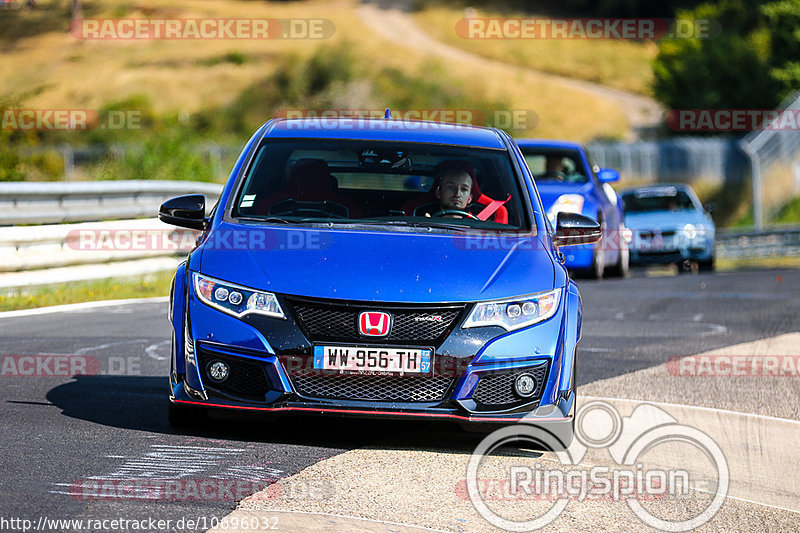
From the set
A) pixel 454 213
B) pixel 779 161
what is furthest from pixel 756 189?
pixel 454 213

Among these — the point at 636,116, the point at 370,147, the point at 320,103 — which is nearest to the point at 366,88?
the point at 320,103

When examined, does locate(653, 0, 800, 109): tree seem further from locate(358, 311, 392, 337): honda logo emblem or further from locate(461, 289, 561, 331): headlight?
locate(358, 311, 392, 337): honda logo emblem

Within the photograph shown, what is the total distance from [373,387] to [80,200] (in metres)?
10.1

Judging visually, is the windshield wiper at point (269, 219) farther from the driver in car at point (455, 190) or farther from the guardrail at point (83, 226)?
the guardrail at point (83, 226)

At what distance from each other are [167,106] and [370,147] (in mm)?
71535

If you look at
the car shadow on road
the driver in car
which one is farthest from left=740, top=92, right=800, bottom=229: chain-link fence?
the car shadow on road

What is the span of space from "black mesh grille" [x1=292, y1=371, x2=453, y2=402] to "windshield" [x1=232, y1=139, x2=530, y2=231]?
1.09m

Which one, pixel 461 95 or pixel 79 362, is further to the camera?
pixel 461 95

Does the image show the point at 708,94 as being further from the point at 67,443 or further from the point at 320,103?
the point at 67,443

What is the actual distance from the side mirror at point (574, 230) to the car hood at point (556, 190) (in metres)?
7.99

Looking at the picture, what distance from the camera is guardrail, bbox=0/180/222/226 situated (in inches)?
549

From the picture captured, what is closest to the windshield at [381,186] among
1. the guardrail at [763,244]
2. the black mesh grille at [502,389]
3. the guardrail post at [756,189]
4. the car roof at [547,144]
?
the black mesh grille at [502,389]

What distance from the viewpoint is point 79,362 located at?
920 cm

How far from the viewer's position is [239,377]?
637 centimetres
